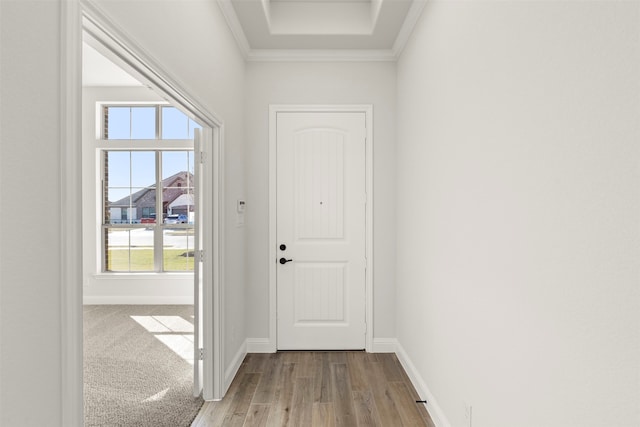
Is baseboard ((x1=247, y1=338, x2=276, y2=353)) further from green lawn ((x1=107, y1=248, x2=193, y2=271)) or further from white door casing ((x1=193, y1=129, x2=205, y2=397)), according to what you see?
green lawn ((x1=107, y1=248, x2=193, y2=271))

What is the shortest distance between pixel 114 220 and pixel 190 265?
1.25 metres

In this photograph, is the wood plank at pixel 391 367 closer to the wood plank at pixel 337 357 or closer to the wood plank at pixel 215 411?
the wood plank at pixel 337 357

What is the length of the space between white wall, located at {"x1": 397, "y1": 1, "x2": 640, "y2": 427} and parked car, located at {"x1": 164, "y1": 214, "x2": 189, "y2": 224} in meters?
3.83

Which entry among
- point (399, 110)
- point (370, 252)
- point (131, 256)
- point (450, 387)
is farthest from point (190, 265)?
point (450, 387)

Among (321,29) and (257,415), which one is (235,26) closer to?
(321,29)

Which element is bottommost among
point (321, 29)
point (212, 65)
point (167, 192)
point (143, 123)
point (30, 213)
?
point (30, 213)

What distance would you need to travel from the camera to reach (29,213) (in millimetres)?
903

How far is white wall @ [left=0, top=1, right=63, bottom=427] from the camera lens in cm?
84

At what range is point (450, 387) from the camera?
6.68ft

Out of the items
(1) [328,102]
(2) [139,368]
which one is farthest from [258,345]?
(1) [328,102]

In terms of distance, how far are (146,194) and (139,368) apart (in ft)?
9.05

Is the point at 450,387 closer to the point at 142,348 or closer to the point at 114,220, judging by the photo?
the point at 142,348

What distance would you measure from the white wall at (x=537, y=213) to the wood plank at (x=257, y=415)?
111 centimetres

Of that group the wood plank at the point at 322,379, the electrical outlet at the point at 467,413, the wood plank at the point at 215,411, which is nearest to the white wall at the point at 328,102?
the wood plank at the point at 322,379
